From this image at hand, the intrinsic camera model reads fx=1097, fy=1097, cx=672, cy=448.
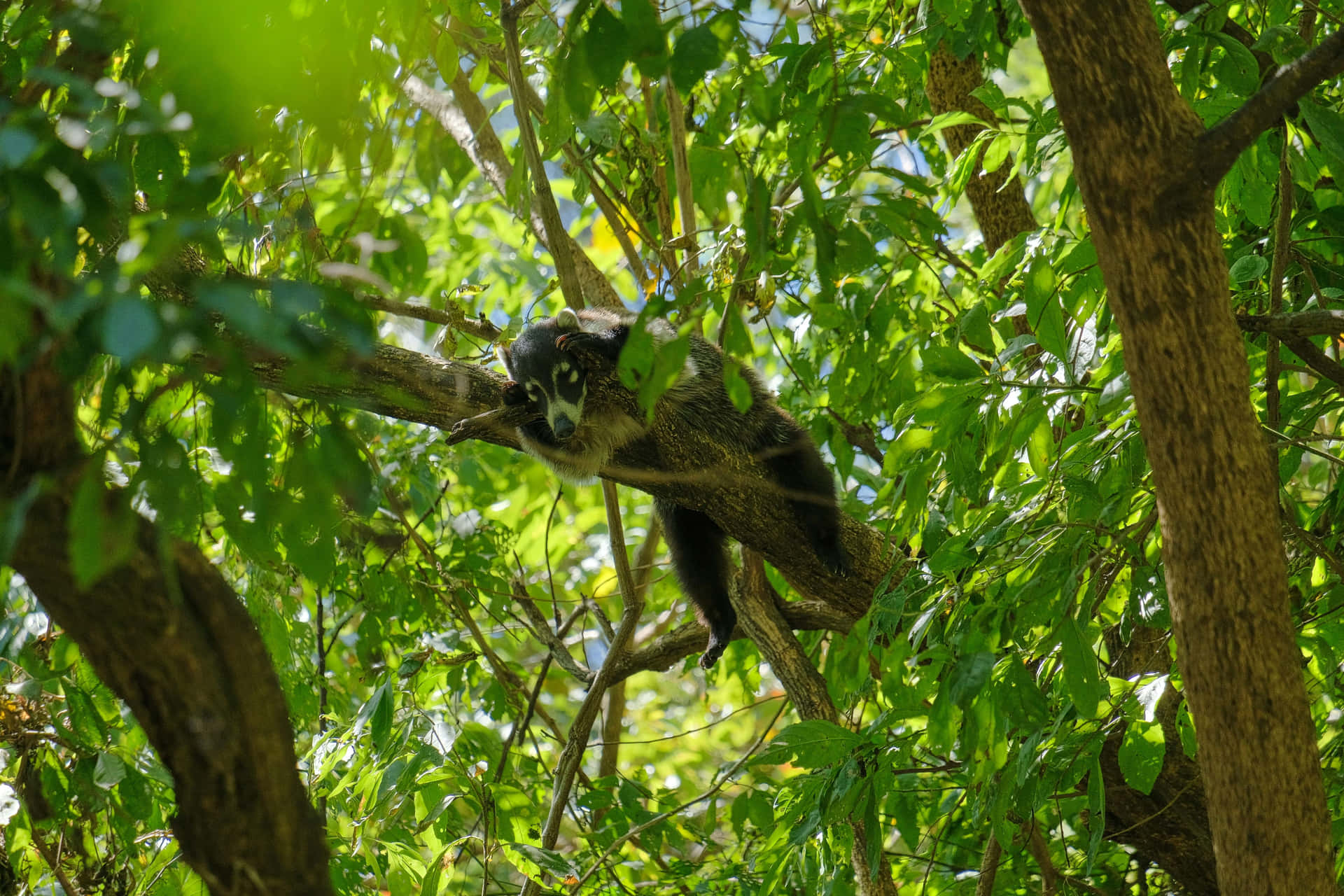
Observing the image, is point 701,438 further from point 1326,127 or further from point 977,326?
point 1326,127

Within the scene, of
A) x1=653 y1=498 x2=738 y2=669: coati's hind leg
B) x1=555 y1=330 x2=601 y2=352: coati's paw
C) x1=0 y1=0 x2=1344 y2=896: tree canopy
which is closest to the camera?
x1=0 y1=0 x2=1344 y2=896: tree canopy

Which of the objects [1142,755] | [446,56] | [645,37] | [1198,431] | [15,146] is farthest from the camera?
[446,56]

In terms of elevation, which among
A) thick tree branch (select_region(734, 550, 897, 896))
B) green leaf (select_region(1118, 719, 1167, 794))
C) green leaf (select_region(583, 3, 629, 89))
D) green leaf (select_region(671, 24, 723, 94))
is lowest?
green leaf (select_region(1118, 719, 1167, 794))

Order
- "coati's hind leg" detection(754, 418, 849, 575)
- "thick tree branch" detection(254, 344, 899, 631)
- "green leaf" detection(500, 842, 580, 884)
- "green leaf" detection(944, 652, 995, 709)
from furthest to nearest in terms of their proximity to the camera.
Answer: "coati's hind leg" detection(754, 418, 849, 575)
"thick tree branch" detection(254, 344, 899, 631)
"green leaf" detection(500, 842, 580, 884)
"green leaf" detection(944, 652, 995, 709)

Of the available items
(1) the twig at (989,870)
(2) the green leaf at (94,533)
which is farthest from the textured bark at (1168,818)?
(2) the green leaf at (94,533)

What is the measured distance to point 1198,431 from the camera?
1957mm

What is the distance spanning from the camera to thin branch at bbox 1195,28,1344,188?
178 centimetres

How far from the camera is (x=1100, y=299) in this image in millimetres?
2754

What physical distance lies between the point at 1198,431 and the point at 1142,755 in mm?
839

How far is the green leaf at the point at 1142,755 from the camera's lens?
2.38 meters

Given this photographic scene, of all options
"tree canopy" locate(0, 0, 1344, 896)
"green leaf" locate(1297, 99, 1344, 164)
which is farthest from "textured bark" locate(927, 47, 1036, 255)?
"green leaf" locate(1297, 99, 1344, 164)

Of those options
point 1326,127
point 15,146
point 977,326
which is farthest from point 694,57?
point 977,326

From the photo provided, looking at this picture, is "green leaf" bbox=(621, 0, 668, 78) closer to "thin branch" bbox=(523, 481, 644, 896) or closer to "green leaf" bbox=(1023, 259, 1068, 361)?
"green leaf" bbox=(1023, 259, 1068, 361)

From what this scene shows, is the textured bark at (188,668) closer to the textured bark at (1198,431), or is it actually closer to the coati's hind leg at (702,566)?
the textured bark at (1198,431)
